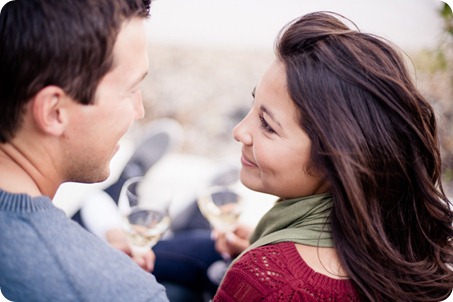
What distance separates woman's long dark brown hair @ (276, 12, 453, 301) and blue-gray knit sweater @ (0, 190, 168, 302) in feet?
2.07

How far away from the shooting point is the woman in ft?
4.54

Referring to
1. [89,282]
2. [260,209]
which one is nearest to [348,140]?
[89,282]

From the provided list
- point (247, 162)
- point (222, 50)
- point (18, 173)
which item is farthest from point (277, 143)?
point (222, 50)

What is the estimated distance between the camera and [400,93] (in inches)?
56.5

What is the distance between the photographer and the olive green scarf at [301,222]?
56.6 inches

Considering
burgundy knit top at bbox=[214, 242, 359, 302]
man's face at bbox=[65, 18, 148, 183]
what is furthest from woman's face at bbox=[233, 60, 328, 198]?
man's face at bbox=[65, 18, 148, 183]

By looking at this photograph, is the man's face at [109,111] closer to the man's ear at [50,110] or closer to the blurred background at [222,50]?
the man's ear at [50,110]

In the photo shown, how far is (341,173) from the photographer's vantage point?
1.39 m

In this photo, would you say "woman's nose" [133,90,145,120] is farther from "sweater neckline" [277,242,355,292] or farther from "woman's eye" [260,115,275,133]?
"sweater neckline" [277,242,355,292]

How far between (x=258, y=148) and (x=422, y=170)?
52cm

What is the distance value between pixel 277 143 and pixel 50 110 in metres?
0.66

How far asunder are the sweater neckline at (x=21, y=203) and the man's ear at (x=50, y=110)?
19cm

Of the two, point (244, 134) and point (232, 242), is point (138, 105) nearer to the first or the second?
point (244, 134)

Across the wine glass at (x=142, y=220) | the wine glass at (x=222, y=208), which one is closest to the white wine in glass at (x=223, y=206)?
the wine glass at (x=222, y=208)
